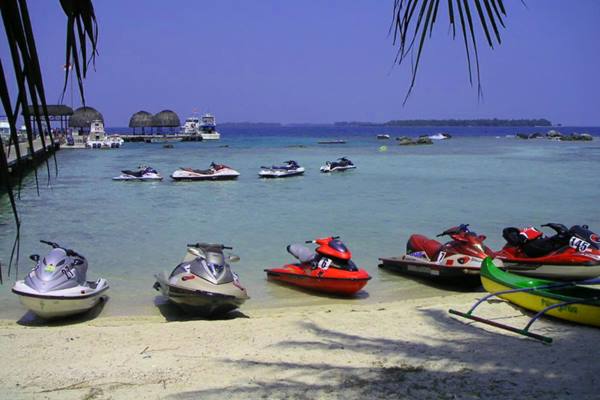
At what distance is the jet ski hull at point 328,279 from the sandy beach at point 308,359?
3.99 ft

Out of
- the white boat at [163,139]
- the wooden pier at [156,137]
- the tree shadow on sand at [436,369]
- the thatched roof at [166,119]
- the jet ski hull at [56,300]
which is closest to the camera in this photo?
the tree shadow on sand at [436,369]

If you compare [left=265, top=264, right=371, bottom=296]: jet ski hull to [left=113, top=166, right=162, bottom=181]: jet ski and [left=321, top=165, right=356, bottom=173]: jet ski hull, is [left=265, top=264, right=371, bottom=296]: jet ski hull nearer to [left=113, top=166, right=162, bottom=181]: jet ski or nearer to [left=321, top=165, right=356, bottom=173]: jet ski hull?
[left=113, top=166, right=162, bottom=181]: jet ski

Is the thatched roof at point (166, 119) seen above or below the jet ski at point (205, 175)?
above

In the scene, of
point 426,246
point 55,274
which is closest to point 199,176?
point 426,246

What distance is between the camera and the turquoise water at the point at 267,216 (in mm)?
9000

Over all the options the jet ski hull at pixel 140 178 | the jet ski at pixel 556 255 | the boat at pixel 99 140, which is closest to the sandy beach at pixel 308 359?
the jet ski at pixel 556 255

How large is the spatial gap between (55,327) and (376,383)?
150 inches

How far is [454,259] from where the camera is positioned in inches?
313

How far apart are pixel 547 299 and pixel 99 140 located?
5407 centimetres

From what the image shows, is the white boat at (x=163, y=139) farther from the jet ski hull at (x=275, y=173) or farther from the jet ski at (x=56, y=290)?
the jet ski at (x=56, y=290)

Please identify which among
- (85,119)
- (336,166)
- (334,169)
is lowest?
(334,169)

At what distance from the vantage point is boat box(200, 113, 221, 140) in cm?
7706

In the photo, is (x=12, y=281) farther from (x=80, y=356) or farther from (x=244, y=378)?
(x=244, y=378)

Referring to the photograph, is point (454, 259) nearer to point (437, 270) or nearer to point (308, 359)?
point (437, 270)
